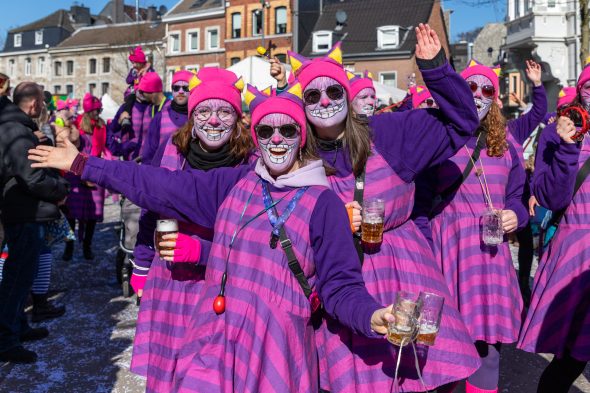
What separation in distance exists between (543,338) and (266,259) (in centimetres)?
170

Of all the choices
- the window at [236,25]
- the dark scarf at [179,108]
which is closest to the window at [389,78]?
the window at [236,25]

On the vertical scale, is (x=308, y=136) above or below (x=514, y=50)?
below

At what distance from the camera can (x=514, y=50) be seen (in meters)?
28.2

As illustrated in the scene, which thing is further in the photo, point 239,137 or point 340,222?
point 239,137

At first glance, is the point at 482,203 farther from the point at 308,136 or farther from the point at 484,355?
the point at 308,136

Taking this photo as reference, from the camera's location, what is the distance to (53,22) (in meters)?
54.1

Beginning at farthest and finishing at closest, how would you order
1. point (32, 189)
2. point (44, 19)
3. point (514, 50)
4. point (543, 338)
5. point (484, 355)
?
point (44, 19) < point (514, 50) < point (32, 189) < point (484, 355) < point (543, 338)

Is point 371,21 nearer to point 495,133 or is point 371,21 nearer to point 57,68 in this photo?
point 57,68

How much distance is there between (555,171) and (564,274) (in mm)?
533

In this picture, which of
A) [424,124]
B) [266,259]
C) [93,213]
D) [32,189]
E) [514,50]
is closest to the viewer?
[266,259]

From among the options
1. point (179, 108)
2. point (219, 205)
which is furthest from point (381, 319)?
point (179, 108)

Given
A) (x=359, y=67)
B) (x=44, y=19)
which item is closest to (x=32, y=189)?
(x=359, y=67)

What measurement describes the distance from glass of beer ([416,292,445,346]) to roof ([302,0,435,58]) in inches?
1222

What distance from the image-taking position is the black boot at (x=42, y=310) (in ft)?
18.6
